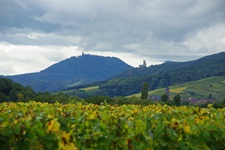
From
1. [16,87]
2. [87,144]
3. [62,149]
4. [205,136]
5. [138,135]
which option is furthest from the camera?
[16,87]

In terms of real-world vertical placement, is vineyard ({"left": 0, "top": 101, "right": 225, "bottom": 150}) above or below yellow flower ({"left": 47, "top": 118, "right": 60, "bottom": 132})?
below

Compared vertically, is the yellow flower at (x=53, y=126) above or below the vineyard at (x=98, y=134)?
above

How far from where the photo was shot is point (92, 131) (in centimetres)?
673

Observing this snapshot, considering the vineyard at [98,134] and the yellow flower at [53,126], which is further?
the vineyard at [98,134]

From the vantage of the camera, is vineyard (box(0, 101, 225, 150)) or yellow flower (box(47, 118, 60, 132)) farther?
vineyard (box(0, 101, 225, 150))

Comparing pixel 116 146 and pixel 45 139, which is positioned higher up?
pixel 45 139

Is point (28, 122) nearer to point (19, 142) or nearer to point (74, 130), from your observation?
point (19, 142)

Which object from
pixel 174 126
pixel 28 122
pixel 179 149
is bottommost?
pixel 179 149

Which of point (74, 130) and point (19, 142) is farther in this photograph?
point (74, 130)

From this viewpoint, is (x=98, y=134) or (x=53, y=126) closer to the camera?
(x=53, y=126)

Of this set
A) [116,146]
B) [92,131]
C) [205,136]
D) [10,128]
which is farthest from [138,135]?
[10,128]

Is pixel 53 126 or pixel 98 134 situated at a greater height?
pixel 53 126

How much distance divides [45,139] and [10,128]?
0.57 metres

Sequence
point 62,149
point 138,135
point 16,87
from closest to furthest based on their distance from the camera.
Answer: point 62,149 < point 138,135 < point 16,87
